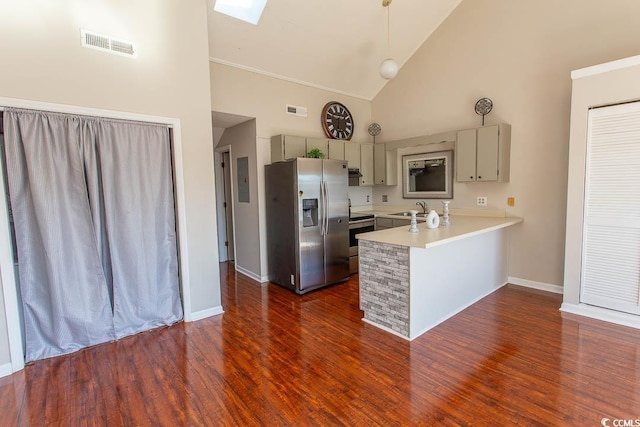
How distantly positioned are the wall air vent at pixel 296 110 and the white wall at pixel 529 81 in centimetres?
201

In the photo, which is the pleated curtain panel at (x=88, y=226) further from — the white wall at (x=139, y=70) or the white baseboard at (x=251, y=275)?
the white baseboard at (x=251, y=275)

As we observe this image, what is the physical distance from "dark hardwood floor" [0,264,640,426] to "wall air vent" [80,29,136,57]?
8.70 ft

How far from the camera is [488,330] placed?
300 cm

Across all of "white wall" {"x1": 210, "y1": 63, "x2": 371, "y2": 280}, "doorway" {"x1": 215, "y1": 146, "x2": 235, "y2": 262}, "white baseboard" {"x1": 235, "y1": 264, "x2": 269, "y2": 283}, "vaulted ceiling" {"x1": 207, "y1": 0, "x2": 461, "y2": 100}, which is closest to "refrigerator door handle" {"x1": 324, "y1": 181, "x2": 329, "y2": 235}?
"white wall" {"x1": 210, "y1": 63, "x2": 371, "y2": 280}

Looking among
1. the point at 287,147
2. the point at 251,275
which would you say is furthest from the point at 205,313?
the point at 287,147

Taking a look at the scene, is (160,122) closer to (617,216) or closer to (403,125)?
(403,125)

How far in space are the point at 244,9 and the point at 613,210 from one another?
4550mm

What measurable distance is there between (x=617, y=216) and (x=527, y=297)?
4.31 ft

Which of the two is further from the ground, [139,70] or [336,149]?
[139,70]

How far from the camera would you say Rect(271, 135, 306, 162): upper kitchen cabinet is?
4.45m

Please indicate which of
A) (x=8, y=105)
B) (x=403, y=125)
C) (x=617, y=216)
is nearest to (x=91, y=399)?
(x=8, y=105)

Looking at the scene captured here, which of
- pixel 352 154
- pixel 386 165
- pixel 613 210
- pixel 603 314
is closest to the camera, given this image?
pixel 613 210

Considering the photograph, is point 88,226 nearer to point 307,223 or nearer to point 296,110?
point 307,223

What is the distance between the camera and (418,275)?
285 cm
